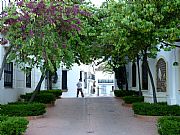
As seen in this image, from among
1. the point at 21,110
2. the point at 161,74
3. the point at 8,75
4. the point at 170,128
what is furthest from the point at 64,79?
the point at 170,128

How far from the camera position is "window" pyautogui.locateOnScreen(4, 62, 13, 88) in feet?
60.6

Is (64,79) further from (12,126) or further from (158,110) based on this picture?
(12,126)

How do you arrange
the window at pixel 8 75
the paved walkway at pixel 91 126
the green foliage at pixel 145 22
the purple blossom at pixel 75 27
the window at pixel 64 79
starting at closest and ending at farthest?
the green foliage at pixel 145 22, the purple blossom at pixel 75 27, the paved walkway at pixel 91 126, the window at pixel 8 75, the window at pixel 64 79

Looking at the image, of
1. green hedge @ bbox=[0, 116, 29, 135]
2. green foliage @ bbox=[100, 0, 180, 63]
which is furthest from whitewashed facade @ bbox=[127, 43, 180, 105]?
green hedge @ bbox=[0, 116, 29, 135]

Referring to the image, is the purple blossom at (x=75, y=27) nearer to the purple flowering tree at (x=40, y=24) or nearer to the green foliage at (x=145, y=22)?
the purple flowering tree at (x=40, y=24)

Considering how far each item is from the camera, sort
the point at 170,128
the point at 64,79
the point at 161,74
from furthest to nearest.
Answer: the point at 64,79, the point at 161,74, the point at 170,128

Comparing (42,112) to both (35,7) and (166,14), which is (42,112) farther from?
(166,14)

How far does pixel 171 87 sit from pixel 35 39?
813 centimetres

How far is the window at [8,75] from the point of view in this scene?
18456 mm

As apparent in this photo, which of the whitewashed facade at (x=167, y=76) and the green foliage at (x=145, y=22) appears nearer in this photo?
the green foliage at (x=145, y=22)

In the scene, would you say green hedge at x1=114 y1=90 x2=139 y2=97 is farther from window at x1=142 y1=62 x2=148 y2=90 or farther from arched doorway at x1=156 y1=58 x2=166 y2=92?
arched doorway at x1=156 y1=58 x2=166 y2=92

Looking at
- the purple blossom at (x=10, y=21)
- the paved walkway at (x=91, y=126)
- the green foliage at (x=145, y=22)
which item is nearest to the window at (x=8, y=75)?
the paved walkway at (x=91, y=126)

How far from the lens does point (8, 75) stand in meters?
18.9

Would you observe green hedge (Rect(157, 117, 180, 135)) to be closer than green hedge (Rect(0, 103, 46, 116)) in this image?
Yes
